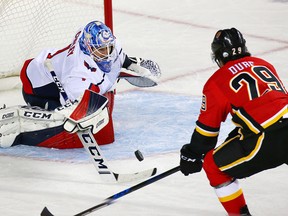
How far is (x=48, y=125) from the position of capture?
436 centimetres

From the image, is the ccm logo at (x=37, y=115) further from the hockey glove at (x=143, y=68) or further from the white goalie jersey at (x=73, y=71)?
the hockey glove at (x=143, y=68)

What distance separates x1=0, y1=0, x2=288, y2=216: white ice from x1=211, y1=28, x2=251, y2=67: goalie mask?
0.66m

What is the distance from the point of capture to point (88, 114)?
3830mm

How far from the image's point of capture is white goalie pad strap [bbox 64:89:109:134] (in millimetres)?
3816

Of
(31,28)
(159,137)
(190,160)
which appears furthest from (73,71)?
(31,28)

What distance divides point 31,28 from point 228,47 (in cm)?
260

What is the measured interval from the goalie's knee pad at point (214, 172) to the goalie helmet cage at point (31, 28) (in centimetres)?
236

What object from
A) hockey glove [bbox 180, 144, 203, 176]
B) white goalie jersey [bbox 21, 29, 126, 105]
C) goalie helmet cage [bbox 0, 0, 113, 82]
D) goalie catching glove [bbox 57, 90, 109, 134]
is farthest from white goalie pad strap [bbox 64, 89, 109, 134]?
goalie helmet cage [bbox 0, 0, 113, 82]

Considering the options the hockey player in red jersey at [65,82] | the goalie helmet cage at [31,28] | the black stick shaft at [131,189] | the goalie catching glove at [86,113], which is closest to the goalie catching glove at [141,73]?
the hockey player in red jersey at [65,82]

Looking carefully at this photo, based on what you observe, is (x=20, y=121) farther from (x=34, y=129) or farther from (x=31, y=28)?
(x=31, y=28)

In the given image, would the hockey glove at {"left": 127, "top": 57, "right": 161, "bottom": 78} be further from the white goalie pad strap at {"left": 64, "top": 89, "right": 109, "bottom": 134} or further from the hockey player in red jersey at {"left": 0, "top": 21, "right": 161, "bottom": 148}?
the white goalie pad strap at {"left": 64, "top": 89, "right": 109, "bottom": 134}

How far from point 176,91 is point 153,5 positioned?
82.3 inches

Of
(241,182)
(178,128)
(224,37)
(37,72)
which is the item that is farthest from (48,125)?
(224,37)

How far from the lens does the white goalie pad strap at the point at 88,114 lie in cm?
382
